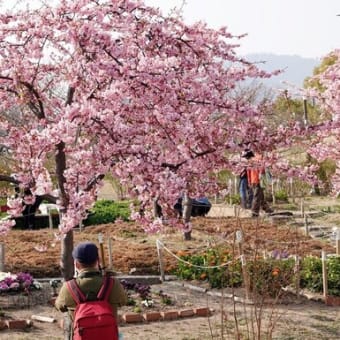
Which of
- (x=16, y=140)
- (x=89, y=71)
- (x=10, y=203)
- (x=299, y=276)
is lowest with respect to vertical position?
(x=299, y=276)

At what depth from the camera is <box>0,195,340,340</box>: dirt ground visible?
8.19 metres

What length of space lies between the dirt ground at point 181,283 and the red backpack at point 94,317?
141cm

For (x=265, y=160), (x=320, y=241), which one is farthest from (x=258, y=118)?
(x=320, y=241)

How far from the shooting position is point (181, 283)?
11164 mm

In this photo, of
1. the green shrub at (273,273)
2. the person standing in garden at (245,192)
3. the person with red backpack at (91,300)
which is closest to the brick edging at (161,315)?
the green shrub at (273,273)

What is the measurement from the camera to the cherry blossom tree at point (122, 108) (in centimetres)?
724

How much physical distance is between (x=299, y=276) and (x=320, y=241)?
188 inches

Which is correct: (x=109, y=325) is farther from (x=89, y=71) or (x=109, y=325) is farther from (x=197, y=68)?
(x=197, y=68)

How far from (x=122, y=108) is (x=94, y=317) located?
10.1ft

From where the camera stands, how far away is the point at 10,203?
7.61m

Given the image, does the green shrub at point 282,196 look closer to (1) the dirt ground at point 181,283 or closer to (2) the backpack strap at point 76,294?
(1) the dirt ground at point 181,283

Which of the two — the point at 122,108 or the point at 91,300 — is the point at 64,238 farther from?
the point at 91,300

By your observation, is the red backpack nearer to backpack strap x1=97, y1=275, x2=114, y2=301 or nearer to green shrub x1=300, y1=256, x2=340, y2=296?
backpack strap x1=97, y1=275, x2=114, y2=301

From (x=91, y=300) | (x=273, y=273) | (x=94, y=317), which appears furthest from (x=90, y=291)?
(x=273, y=273)
